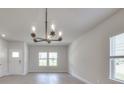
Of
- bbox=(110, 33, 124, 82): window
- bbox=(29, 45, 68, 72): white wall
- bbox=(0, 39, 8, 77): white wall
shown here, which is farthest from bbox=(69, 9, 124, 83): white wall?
bbox=(29, 45, 68, 72): white wall

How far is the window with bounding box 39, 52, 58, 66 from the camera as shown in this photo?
13055mm

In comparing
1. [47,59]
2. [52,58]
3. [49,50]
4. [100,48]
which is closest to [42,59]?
[47,59]

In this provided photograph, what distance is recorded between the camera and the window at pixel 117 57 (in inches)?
162

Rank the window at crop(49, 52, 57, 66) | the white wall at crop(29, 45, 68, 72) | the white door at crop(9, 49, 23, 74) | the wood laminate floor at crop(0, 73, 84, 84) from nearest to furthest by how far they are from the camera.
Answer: the wood laminate floor at crop(0, 73, 84, 84) < the white door at crop(9, 49, 23, 74) < the white wall at crop(29, 45, 68, 72) < the window at crop(49, 52, 57, 66)

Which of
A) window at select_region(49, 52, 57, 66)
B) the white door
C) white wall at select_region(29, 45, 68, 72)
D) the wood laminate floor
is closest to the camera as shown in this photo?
the wood laminate floor

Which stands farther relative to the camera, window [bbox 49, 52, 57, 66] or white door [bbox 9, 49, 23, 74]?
window [bbox 49, 52, 57, 66]

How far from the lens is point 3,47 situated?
940cm

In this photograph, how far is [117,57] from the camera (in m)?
4.23

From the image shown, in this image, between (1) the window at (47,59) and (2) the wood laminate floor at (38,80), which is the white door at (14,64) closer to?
(2) the wood laminate floor at (38,80)

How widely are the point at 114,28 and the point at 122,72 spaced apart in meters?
1.21

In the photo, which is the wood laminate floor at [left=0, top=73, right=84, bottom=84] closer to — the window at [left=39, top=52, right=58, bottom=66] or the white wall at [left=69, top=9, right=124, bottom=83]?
the white wall at [left=69, top=9, right=124, bottom=83]

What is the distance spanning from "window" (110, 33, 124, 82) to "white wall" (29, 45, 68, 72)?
28.6 ft

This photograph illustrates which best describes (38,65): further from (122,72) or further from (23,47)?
(122,72)

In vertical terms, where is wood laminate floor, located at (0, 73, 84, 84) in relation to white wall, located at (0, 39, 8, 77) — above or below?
below
